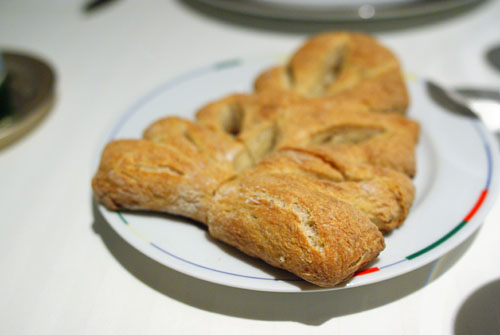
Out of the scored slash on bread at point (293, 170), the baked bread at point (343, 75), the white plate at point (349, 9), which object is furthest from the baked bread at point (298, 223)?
the white plate at point (349, 9)

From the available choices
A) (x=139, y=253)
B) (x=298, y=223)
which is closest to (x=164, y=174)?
(x=139, y=253)

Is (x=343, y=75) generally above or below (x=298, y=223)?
above

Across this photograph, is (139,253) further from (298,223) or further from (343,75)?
(343,75)

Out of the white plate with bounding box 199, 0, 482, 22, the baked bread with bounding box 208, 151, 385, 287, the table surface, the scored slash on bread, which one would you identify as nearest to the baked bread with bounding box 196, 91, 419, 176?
the scored slash on bread

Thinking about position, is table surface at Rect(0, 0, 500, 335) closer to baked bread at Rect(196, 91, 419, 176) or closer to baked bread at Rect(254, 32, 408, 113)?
baked bread at Rect(196, 91, 419, 176)

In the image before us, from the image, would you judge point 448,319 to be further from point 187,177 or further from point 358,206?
point 187,177

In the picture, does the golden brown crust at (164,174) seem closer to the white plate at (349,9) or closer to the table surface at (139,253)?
the table surface at (139,253)
